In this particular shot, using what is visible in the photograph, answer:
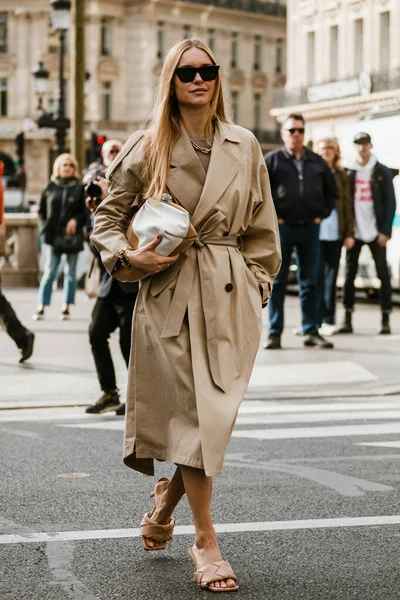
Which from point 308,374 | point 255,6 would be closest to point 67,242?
point 308,374

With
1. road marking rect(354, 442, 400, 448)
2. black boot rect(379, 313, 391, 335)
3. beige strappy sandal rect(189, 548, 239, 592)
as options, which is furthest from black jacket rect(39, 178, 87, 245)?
beige strappy sandal rect(189, 548, 239, 592)

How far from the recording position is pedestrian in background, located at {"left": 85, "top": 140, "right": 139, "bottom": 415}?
30.0 ft

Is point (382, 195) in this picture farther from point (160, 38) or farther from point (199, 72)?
point (160, 38)

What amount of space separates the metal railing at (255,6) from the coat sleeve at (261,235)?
8900cm

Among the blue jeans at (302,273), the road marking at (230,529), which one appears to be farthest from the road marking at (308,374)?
the road marking at (230,529)

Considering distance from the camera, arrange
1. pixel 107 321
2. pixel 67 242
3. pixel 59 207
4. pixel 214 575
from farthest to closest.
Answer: pixel 67 242, pixel 59 207, pixel 107 321, pixel 214 575

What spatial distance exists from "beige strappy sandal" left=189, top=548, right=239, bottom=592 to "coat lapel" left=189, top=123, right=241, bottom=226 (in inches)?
45.6

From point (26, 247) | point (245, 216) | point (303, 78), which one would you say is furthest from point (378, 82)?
point (245, 216)

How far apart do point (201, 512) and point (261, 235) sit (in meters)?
1.01

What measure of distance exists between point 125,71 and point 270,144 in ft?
34.5

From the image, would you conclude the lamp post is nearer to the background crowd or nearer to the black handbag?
the background crowd

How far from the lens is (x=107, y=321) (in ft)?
30.5

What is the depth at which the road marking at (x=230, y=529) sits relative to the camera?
225 inches

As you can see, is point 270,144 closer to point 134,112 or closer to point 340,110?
point 134,112
